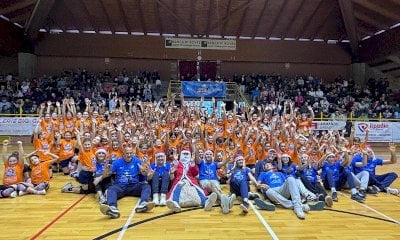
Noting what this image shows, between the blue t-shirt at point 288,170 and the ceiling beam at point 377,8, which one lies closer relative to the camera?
the blue t-shirt at point 288,170

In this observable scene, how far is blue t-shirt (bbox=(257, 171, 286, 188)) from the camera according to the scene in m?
7.21

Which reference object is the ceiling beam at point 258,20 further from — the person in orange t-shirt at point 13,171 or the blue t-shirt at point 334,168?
the person in orange t-shirt at point 13,171

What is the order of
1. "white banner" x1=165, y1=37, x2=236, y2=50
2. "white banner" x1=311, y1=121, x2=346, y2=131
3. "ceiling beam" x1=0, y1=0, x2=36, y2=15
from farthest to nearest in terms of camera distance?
"white banner" x1=165, y1=37, x2=236, y2=50 → "ceiling beam" x1=0, y1=0, x2=36, y2=15 → "white banner" x1=311, y1=121, x2=346, y2=131

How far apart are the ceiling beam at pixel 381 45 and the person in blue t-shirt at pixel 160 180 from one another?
21.0 metres

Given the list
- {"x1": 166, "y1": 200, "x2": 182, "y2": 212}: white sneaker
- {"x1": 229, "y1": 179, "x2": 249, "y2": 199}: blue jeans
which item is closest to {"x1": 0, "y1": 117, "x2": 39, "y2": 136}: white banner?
{"x1": 166, "y1": 200, "x2": 182, "y2": 212}: white sneaker

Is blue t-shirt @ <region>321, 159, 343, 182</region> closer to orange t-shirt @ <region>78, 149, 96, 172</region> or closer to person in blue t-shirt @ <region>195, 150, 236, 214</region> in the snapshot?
person in blue t-shirt @ <region>195, 150, 236, 214</region>

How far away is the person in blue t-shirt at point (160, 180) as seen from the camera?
6989 mm

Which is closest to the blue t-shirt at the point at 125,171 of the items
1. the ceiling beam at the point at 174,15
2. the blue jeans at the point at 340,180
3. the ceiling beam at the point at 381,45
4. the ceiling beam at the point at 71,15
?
the blue jeans at the point at 340,180

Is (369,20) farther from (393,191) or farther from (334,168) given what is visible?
(334,168)

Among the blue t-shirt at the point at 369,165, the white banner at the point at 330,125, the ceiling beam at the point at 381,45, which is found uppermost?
the ceiling beam at the point at 381,45

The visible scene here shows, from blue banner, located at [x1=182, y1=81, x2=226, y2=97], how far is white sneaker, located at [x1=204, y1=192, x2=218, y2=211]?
1573 centimetres

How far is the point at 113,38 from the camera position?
27.1m

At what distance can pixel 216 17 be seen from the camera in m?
23.9

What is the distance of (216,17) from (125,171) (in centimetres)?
1890
